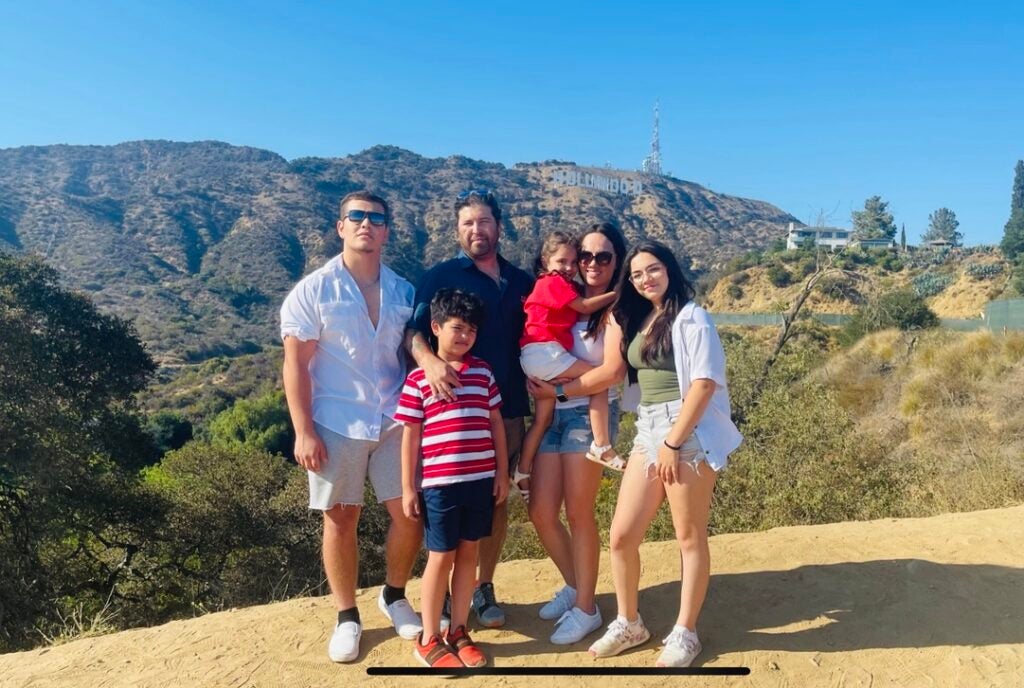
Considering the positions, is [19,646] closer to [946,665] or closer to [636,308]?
[636,308]

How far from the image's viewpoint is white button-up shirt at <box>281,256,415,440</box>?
11.3 ft

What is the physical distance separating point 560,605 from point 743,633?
100 cm

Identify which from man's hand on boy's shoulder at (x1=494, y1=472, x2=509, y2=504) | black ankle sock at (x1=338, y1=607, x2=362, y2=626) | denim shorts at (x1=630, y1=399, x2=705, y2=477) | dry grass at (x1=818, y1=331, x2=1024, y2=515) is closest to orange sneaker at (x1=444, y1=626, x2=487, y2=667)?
black ankle sock at (x1=338, y1=607, x2=362, y2=626)

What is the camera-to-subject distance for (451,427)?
330 cm

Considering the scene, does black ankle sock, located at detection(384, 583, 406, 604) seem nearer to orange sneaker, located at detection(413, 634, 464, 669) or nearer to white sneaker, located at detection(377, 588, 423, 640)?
white sneaker, located at detection(377, 588, 423, 640)

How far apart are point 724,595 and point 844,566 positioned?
0.98m

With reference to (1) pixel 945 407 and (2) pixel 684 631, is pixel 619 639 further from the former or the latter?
(1) pixel 945 407

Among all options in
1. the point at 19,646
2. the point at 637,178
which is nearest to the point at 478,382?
the point at 19,646

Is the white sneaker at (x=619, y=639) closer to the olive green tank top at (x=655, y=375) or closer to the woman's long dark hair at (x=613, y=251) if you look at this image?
the olive green tank top at (x=655, y=375)

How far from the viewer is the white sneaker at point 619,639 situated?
137 inches

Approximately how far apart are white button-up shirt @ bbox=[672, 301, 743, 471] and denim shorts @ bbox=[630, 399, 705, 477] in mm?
48

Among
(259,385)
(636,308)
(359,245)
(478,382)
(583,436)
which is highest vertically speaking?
(359,245)

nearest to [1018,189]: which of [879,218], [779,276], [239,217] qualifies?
[879,218]

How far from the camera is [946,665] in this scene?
3.46 metres
